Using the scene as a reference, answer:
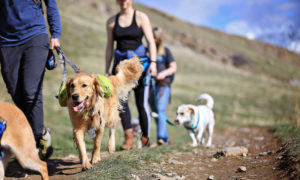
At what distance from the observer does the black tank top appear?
5.02 metres

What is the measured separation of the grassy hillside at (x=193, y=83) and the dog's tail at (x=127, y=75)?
1.89 metres

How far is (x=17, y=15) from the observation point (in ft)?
12.0

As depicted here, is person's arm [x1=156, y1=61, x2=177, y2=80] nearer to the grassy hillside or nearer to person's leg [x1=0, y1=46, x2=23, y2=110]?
the grassy hillside

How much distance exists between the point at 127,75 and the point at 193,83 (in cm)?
2232

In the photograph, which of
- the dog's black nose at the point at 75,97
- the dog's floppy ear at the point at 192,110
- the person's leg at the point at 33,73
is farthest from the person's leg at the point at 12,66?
the dog's floppy ear at the point at 192,110

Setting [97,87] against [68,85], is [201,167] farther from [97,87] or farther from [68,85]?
[68,85]

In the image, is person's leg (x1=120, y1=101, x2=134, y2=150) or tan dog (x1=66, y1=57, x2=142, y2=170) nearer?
tan dog (x1=66, y1=57, x2=142, y2=170)

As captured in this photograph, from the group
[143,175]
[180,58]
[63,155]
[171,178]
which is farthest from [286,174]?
[180,58]

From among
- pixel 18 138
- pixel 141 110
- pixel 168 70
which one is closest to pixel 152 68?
pixel 141 110

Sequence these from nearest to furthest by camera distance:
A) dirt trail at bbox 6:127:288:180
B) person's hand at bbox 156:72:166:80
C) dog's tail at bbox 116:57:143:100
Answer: dirt trail at bbox 6:127:288:180
dog's tail at bbox 116:57:143:100
person's hand at bbox 156:72:166:80

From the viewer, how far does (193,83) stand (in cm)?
2684

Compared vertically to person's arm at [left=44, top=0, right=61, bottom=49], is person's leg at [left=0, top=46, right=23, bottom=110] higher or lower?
lower

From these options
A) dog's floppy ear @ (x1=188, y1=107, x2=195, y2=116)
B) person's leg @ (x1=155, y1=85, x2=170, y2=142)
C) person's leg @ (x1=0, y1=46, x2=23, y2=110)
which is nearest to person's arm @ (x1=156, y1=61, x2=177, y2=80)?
person's leg @ (x1=155, y1=85, x2=170, y2=142)

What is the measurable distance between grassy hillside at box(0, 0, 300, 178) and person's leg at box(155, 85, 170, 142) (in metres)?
1.33
